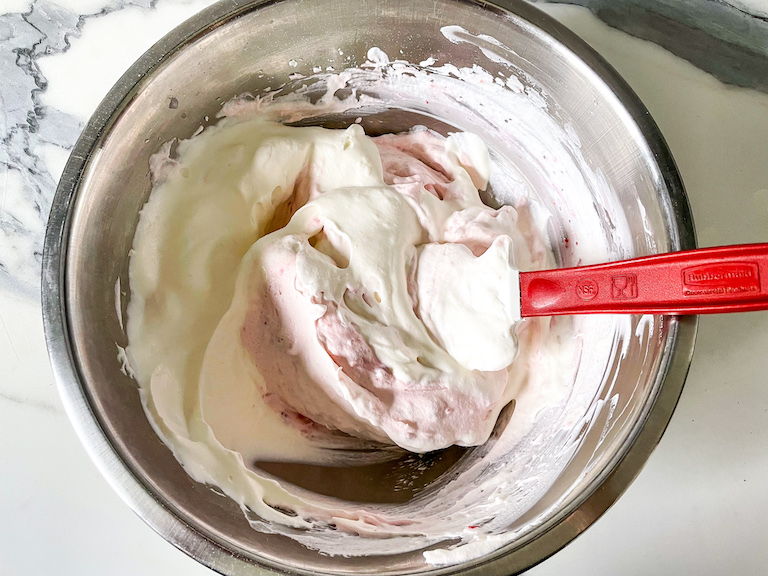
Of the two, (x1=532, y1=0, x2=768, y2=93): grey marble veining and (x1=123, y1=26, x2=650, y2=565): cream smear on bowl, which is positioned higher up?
(x1=532, y1=0, x2=768, y2=93): grey marble veining

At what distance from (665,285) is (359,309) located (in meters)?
0.52

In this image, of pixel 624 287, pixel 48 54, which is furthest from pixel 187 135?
pixel 624 287

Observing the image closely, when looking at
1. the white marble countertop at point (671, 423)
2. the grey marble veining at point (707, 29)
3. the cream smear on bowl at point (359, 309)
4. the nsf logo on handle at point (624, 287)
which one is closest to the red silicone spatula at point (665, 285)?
the nsf logo on handle at point (624, 287)

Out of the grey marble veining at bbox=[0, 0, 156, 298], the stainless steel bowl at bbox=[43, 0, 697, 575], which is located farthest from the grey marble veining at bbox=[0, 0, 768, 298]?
the stainless steel bowl at bbox=[43, 0, 697, 575]

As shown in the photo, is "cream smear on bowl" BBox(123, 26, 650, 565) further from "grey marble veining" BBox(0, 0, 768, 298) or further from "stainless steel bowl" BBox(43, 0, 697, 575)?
"grey marble veining" BBox(0, 0, 768, 298)

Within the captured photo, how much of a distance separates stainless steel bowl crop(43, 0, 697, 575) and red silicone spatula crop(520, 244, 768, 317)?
7 centimetres

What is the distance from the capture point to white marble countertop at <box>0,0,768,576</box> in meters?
1.13

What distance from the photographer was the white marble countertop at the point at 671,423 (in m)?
1.13

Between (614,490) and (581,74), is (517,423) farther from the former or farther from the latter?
(581,74)

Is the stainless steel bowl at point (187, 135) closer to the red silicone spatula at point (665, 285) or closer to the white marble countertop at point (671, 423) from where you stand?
the red silicone spatula at point (665, 285)

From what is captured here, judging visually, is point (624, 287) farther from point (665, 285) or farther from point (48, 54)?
point (48, 54)

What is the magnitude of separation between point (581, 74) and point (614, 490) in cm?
67

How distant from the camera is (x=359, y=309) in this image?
1.05 meters

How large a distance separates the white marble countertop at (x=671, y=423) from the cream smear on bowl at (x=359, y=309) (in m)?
0.25
